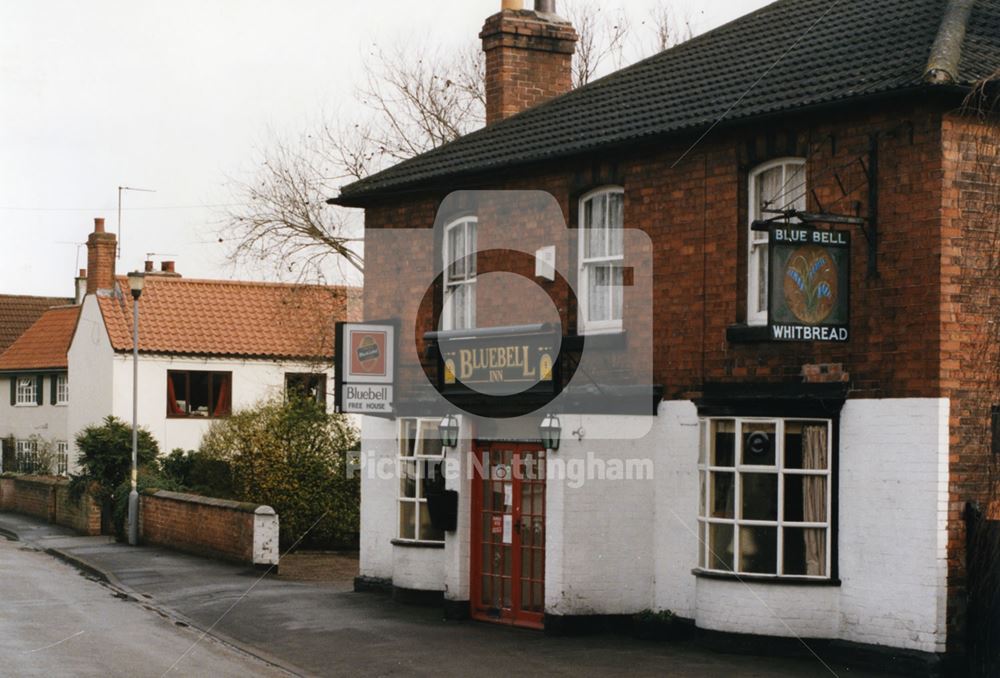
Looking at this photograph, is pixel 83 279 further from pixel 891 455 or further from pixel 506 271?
pixel 891 455

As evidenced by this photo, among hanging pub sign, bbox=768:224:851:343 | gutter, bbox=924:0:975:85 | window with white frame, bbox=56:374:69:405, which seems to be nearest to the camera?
gutter, bbox=924:0:975:85

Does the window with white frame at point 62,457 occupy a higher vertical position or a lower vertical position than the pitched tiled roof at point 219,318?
lower

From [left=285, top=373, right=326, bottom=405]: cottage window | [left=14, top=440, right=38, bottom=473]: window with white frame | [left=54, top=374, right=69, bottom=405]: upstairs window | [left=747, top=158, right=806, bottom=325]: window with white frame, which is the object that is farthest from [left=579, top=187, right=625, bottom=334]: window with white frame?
[left=14, top=440, right=38, bottom=473]: window with white frame

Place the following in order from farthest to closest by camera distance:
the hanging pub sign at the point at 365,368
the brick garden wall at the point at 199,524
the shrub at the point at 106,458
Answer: the shrub at the point at 106,458 → the brick garden wall at the point at 199,524 → the hanging pub sign at the point at 365,368

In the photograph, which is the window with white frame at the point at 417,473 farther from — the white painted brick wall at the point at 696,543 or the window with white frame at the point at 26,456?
the window with white frame at the point at 26,456

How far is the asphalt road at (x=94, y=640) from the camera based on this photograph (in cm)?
1423

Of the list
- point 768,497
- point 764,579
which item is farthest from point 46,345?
point 764,579

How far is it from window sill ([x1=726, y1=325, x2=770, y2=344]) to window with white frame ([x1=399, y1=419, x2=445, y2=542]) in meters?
5.38

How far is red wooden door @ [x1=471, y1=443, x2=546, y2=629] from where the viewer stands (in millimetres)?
17656

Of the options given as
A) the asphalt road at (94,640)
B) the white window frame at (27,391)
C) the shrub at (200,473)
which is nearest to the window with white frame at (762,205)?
the asphalt road at (94,640)

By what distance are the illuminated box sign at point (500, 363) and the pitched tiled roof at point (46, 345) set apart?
95.6ft

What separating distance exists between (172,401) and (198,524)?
14683 mm

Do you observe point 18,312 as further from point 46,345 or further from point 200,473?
point 200,473

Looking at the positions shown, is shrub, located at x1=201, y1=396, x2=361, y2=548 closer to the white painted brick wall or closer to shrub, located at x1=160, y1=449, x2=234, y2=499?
shrub, located at x1=160, y1=449, x2=234, y2=499
